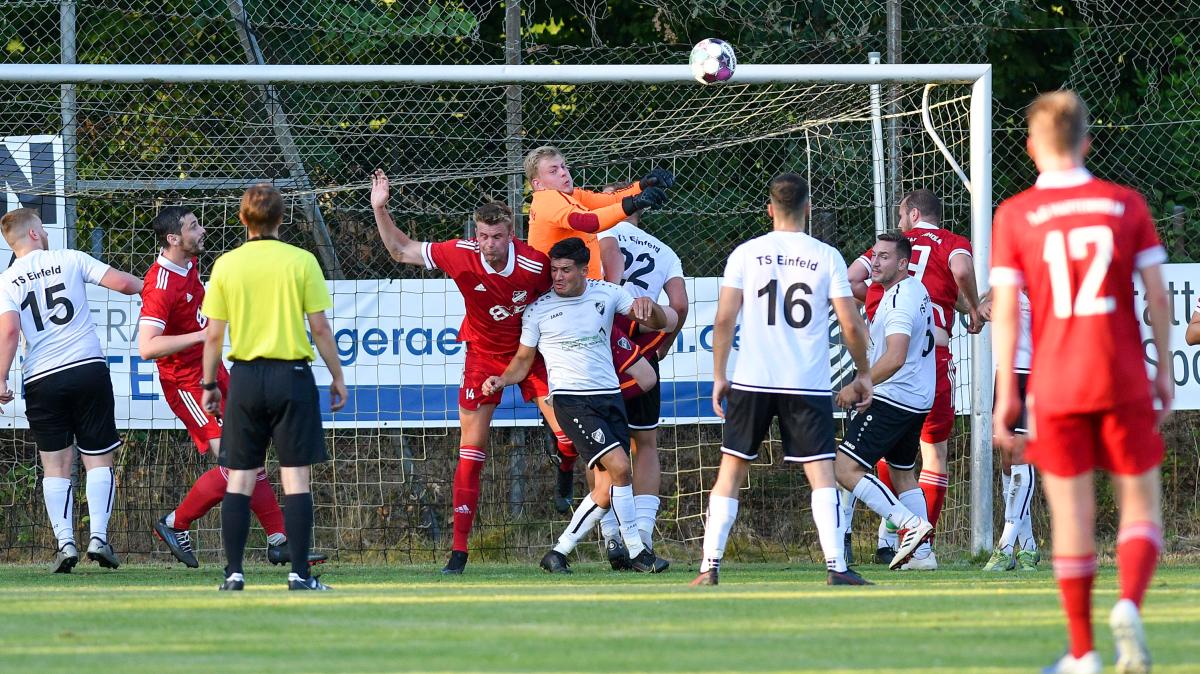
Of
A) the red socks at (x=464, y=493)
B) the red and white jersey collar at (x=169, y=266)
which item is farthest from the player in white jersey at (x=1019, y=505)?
the red and white jersey collar at (x=169, y=266)

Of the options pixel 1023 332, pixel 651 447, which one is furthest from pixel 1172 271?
pixel 651 447

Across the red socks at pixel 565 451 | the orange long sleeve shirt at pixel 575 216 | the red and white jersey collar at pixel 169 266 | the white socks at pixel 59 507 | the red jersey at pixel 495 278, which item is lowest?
the white socks at pixel 59 507

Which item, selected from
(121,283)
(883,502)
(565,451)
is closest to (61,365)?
(121,283)

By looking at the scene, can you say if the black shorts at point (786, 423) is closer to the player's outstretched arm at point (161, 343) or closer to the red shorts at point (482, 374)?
the red shorts at point (482, 374)

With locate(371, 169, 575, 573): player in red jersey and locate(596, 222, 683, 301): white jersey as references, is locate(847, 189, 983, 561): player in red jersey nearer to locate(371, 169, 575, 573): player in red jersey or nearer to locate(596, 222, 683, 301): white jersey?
locate(596, 222, 683, 301): white jersey

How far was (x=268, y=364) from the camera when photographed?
23.2 feet

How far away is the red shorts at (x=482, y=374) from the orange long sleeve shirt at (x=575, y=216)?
2.26 feet

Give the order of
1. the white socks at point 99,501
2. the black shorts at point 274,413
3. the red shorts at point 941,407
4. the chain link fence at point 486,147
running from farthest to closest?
the chain link fence at point 486,147, the red shorts at point 941,407, the white socks at point 99,501, the black shorts at point 274,413

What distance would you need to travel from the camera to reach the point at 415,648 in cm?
516

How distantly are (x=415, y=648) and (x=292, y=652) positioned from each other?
39 centimetres

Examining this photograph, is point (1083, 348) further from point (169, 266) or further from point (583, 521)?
point (169, 266)

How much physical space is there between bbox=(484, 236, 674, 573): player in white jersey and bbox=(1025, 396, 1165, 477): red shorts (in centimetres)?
432

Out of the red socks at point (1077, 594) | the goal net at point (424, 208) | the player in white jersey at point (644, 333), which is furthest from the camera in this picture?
the goal net at point (424, 208)

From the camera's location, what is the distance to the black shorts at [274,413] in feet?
23.2
